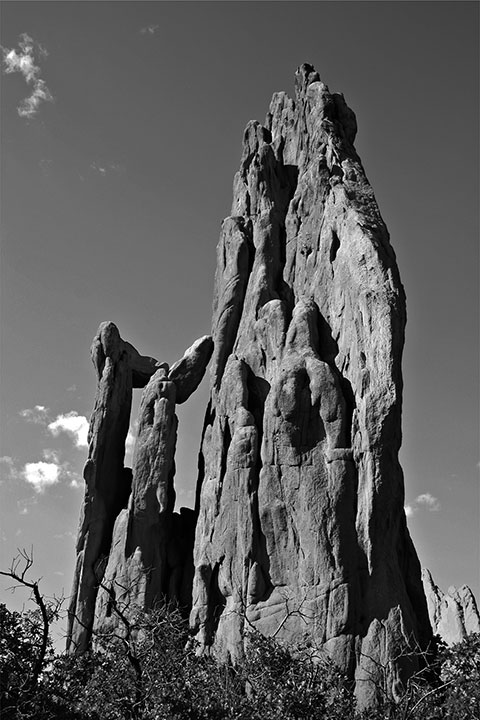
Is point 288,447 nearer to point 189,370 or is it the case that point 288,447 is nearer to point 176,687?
point 189,370

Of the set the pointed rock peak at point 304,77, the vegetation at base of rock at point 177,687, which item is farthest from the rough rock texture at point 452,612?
the vegetation at base of rock at point 177,687

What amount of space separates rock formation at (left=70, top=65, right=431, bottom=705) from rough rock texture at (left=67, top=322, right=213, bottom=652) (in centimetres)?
9

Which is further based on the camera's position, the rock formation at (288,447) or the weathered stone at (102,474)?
the weathered stone at (102,474)

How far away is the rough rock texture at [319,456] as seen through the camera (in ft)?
103

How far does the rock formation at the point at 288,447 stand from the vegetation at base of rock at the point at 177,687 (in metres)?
2.95

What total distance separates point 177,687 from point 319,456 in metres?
14.4

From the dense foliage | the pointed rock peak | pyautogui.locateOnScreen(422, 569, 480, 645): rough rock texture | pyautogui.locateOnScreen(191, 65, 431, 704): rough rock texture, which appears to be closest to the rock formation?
pyautogui.locateOnScreen(191, 65, 431, 704): rough rock texture

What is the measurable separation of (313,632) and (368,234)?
55.9 ft

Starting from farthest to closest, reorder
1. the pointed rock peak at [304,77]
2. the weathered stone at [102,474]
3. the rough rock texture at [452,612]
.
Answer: the rough rock texture at [452,612]
the pointed rock peak at [304,77]
the weathered stone at [102,474]

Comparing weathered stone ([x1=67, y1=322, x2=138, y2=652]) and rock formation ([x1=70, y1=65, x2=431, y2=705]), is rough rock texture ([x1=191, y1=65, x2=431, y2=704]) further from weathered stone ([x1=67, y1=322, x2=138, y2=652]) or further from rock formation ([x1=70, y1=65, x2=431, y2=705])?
weathered stone ([x1=67, y1=322, x2=138, y2=652])

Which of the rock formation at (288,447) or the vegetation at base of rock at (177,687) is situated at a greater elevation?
the rock formation at (288,447)

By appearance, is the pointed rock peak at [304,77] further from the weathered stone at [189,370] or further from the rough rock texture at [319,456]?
the weathered stone at [189,370]

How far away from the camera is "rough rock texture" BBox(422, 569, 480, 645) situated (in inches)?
2606

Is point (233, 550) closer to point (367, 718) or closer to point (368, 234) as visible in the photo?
point (367, 718)
